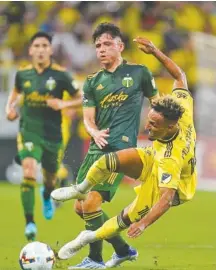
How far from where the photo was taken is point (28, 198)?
35.3ft

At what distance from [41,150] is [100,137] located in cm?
343

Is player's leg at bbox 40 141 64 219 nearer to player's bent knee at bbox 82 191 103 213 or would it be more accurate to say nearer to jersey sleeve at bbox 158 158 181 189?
player's bent knee at bbox 82 191 103 213

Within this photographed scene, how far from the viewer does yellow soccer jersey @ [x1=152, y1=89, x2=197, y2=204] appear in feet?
24.0

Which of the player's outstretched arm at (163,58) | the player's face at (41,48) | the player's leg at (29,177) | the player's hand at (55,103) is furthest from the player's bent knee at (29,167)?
the player's outstretched arm at (163,58)

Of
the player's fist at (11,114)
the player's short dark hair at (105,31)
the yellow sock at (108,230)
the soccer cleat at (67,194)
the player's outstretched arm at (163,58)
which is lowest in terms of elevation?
the yellow sock at (108,230)

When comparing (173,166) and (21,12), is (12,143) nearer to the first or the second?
(21,12)

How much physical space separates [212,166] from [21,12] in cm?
570

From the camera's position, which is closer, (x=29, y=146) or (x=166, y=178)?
(x=166, y=178)

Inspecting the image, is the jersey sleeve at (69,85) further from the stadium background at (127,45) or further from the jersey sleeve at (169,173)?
the stadium background at (127,45)

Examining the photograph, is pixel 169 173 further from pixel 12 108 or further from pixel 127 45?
pixel 127 45

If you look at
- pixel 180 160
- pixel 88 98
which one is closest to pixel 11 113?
pixel 88 98

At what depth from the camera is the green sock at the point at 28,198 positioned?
10.6 meters

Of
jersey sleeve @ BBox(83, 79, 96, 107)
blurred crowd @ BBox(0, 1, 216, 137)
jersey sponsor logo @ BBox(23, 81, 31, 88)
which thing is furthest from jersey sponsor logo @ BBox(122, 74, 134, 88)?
blurred crowd @ BBox(0, 1, 216, 137)

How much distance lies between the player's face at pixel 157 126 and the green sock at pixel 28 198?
11.2ft
